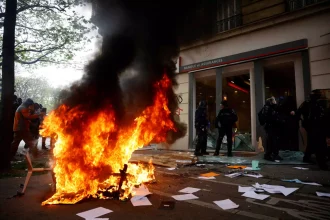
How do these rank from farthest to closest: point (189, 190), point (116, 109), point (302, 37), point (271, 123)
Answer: point (302, 37) < point (271, 123) < point (116, 109) < point (189, 190)

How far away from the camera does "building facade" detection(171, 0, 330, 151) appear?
820 cm

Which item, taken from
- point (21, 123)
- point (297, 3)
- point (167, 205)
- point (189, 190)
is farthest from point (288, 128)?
point (21, 123)

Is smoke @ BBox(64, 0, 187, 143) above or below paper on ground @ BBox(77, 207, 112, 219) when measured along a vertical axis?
above

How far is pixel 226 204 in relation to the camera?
3.32 metres

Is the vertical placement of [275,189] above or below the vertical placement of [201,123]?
below

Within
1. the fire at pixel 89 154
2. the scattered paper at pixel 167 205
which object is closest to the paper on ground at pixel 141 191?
the fire at pixel 89 154

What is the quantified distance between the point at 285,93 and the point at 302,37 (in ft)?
7.93

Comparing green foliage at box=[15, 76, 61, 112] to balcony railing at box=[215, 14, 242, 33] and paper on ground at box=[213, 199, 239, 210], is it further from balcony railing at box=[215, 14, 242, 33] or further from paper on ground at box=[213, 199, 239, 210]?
paper on ground at box=[213, 199, 239, 210]

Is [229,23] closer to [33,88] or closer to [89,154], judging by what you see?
[89,154]

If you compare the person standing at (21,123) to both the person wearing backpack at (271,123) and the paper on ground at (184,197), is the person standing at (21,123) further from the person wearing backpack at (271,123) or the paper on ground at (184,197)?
the person wearing backpack at (271,123)

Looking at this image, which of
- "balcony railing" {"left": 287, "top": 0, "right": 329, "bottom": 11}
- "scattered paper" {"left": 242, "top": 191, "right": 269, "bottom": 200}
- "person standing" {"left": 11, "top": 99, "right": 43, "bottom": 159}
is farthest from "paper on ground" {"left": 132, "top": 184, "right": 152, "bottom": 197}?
"balcony railing" {"left": 287, "top": 0, "right": 329, "bottom": 11}

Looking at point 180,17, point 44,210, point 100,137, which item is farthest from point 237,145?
point 44,210

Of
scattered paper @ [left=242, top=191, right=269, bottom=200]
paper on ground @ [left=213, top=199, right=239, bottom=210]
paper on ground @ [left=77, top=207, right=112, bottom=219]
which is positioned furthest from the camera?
scattered paper @ [left=242, top=191, right=269, bottom=200]

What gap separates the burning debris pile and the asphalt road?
0.33 meters
